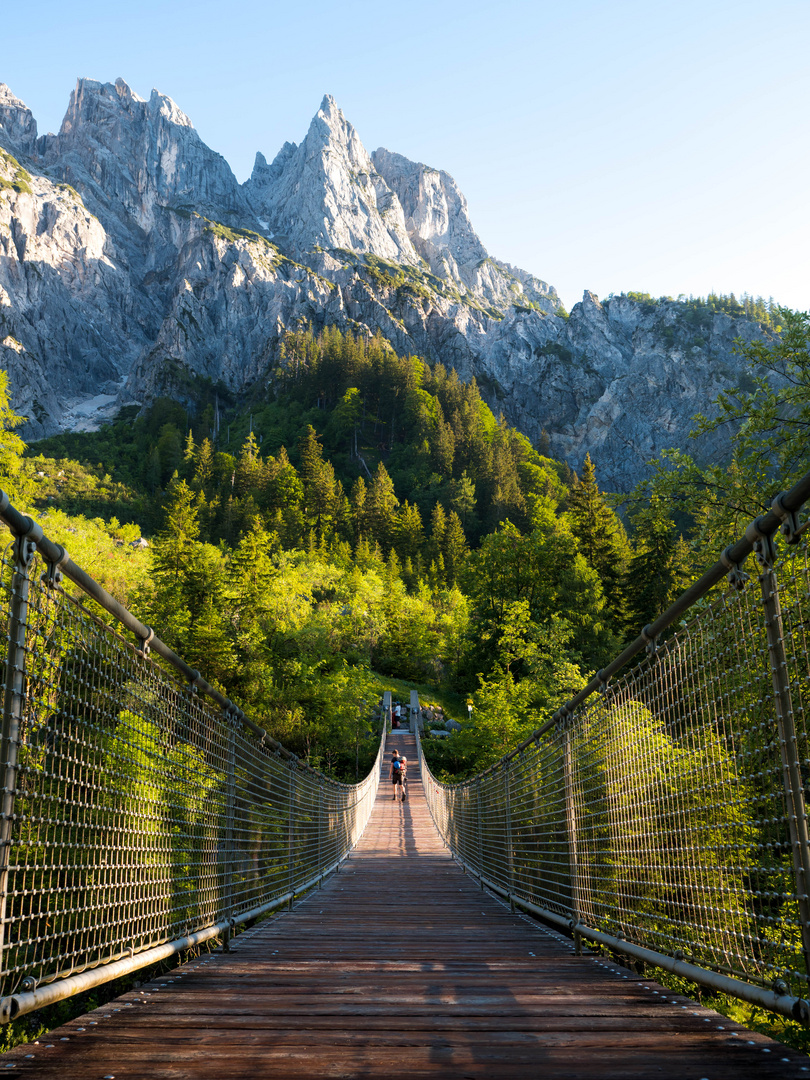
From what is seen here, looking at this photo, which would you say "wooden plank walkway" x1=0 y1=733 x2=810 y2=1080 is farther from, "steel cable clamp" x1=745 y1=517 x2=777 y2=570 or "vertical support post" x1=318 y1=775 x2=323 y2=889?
"vertical support post" x1=318 y1=775 x2=323 y2=889

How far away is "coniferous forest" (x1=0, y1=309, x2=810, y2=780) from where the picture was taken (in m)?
17.3

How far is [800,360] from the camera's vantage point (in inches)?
513

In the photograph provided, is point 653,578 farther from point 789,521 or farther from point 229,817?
point 789,521

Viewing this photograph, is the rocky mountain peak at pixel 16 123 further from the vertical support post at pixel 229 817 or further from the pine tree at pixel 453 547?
the vertical support post at pixel 229 817

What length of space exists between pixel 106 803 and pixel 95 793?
0.16m

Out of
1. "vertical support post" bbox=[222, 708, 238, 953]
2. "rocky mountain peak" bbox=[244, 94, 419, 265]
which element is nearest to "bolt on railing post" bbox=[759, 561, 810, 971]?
"vertical support post" bbox=[222, 708, 238, 953]

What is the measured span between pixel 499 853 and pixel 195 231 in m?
127

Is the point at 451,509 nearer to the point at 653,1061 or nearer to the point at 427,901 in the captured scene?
the point at 427,901

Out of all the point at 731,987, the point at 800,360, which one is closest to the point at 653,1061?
the point at 731,987

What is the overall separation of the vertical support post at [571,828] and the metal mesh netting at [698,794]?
0.01 metres

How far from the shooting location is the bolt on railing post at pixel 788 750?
1.93 metres

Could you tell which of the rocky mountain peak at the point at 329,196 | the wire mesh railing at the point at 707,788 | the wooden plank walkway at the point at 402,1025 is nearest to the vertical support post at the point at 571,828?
the wire mesh railing at the point at 707,788

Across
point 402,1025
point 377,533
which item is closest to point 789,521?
point 402,1025

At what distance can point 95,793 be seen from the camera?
2.61 metres
